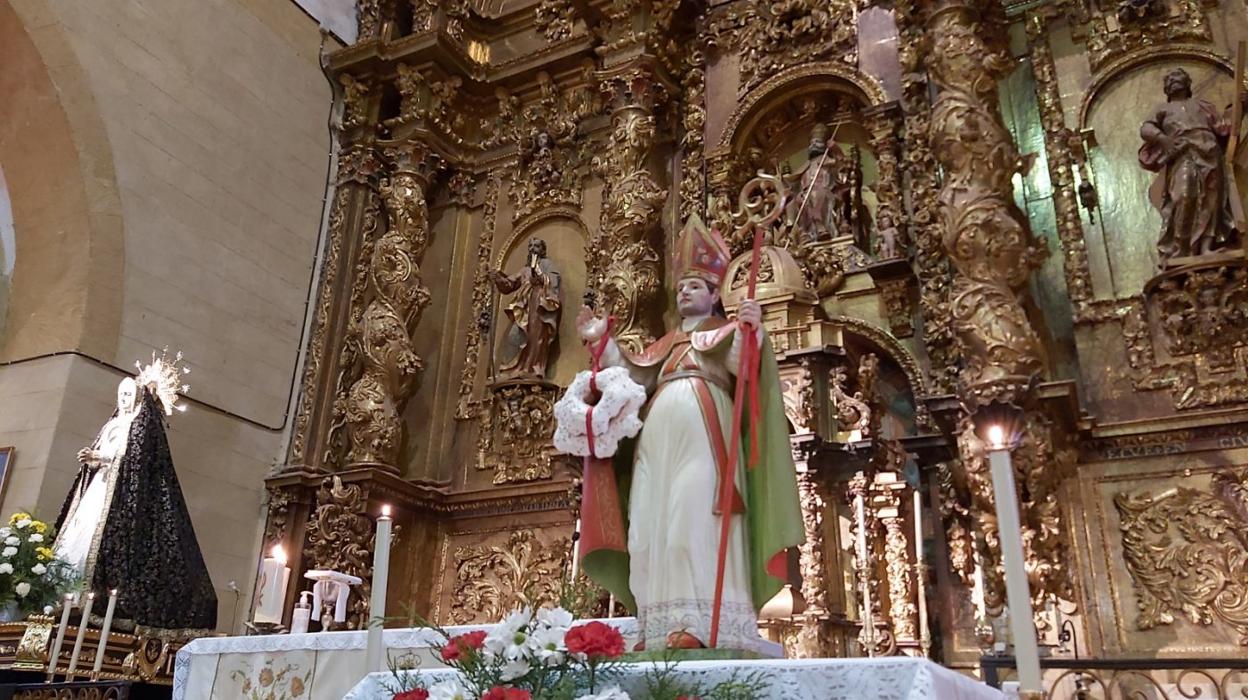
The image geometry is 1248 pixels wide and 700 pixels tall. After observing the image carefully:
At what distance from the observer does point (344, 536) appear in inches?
343

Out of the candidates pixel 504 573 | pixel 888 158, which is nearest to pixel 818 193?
pixel 888 158

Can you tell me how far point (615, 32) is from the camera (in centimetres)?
998

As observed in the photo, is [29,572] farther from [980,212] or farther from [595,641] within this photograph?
[980,212]

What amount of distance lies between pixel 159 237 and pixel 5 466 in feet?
7.43

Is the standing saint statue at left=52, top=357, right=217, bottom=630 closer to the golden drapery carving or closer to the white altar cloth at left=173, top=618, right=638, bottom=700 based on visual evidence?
the white altar cloth at left=173, top=618, right=638, bottom=700

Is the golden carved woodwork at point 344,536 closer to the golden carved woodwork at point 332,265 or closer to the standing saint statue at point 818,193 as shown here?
the golden carved woodwork at point 332,265

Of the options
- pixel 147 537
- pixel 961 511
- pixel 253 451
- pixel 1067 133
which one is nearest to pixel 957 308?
pixel 961 511

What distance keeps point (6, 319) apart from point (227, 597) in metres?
3.05

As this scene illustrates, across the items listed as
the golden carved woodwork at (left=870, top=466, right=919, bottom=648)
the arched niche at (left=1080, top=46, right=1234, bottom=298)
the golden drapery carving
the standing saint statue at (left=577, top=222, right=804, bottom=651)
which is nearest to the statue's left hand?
the standing saint statue at (left=577, top=222, right=804, bottom=651)

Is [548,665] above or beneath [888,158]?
beneath

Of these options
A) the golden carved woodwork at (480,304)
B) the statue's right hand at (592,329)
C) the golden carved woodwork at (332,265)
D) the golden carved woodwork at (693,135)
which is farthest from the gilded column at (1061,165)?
the golden carved woodwork at (332,265)

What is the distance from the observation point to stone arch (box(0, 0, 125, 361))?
8180mm

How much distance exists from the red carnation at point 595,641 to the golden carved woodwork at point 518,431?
6.51m

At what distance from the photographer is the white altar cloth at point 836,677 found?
258 centimetres
